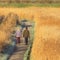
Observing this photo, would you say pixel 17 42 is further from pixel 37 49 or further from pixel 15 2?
pixel 15 2

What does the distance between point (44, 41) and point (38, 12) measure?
19761mm

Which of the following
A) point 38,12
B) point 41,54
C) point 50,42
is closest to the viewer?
point 41,54

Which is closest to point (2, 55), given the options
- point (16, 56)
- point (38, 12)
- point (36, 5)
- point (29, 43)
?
point (16, 56)

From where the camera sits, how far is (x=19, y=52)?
57.2 feet

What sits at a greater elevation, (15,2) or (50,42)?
(15,2)

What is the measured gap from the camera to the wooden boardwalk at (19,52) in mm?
16094

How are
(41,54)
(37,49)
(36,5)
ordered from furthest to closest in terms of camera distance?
(36,5) < (37,49) < (41,54)

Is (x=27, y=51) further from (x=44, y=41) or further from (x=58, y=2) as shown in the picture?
(x=58, y=2)

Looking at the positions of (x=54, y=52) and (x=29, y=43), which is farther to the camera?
(x=29, y=43)

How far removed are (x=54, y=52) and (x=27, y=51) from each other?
1.60m

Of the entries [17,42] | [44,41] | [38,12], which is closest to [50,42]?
[44,41]

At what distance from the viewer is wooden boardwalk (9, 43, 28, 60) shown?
1609cm

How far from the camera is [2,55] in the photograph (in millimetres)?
15953

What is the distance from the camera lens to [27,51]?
57.1 feet
